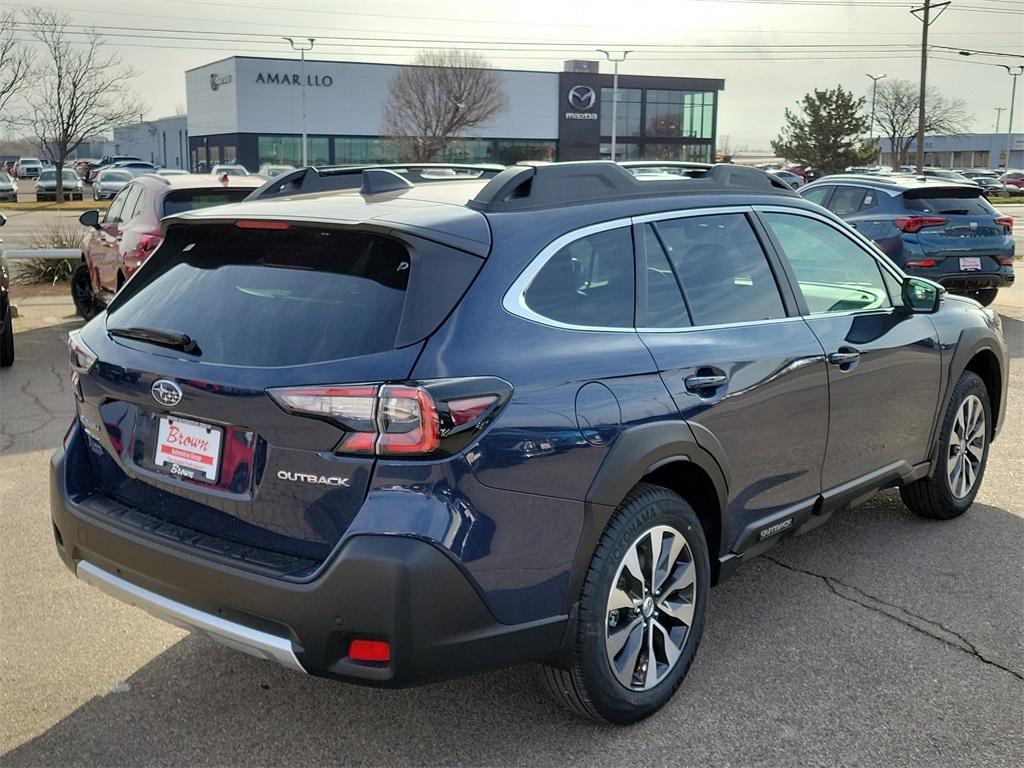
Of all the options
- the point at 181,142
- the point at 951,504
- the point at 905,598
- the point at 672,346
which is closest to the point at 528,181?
the point at 672,346

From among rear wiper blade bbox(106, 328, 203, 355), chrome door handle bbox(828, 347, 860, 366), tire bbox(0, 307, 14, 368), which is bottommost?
tire bbox(0, 307, 14, 368)

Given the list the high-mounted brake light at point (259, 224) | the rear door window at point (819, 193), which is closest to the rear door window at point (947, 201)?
the rear door window at point (819, 193)

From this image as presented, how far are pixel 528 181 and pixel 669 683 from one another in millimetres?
1729

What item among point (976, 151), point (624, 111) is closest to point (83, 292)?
point (624, 111)

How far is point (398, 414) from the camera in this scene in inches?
108

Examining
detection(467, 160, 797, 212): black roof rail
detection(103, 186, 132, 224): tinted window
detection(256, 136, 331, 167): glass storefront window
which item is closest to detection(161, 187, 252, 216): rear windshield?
detection(103, 186, 132, 224): tinted window

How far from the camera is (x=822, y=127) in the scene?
71.8 meters

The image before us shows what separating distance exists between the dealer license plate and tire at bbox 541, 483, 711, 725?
A: 1.16m

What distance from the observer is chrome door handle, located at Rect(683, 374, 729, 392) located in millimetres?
3484

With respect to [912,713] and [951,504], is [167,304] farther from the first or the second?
[951,504]

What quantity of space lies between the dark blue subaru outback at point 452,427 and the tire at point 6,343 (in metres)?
6.19

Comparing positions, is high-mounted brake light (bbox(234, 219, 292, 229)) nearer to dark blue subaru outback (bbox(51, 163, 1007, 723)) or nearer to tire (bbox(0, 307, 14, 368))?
dark blue subaru outback (bbox(51, 163, 1007, 723))

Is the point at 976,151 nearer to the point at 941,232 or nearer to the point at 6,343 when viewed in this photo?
the point at 941,232

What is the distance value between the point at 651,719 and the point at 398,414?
1451 millimetres
